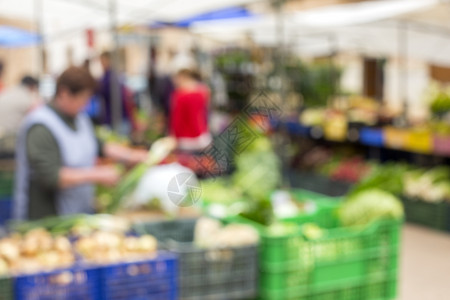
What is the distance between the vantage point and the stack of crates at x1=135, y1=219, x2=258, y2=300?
7.52 feet

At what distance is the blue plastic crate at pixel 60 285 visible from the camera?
6.66 ft

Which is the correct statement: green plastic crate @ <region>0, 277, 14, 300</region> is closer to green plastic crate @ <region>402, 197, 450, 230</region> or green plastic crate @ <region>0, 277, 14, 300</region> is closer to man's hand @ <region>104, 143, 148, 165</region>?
Result: man's hand @ <region>104, 143, 148, 165</region>

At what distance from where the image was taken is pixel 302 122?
8.16 metres

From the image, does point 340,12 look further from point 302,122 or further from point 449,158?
point 449,158

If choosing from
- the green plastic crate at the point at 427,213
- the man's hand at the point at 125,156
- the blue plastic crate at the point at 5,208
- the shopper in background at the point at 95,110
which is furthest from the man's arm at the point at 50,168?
the shopper in background at the point at 95,110

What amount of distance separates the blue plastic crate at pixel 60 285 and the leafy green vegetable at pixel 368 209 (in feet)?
4.31

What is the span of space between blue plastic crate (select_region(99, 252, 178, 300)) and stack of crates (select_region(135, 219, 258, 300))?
0.05 meters

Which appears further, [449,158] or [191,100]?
[449,158]

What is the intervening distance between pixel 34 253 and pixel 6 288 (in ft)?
0.87

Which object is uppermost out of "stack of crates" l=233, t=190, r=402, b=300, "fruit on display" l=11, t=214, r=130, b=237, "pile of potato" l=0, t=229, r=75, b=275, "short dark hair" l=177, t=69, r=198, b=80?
"short dark hair" l=177, t=69, r=198, b=80

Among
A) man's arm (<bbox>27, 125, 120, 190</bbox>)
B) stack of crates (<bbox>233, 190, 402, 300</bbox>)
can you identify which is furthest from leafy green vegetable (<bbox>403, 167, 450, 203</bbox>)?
man's arm (<bbox>27, 125, 120, 190</bbox>)

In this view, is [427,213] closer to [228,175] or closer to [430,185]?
[430,185]

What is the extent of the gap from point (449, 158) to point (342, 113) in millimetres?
1540

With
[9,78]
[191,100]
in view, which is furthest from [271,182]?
[9,78]
